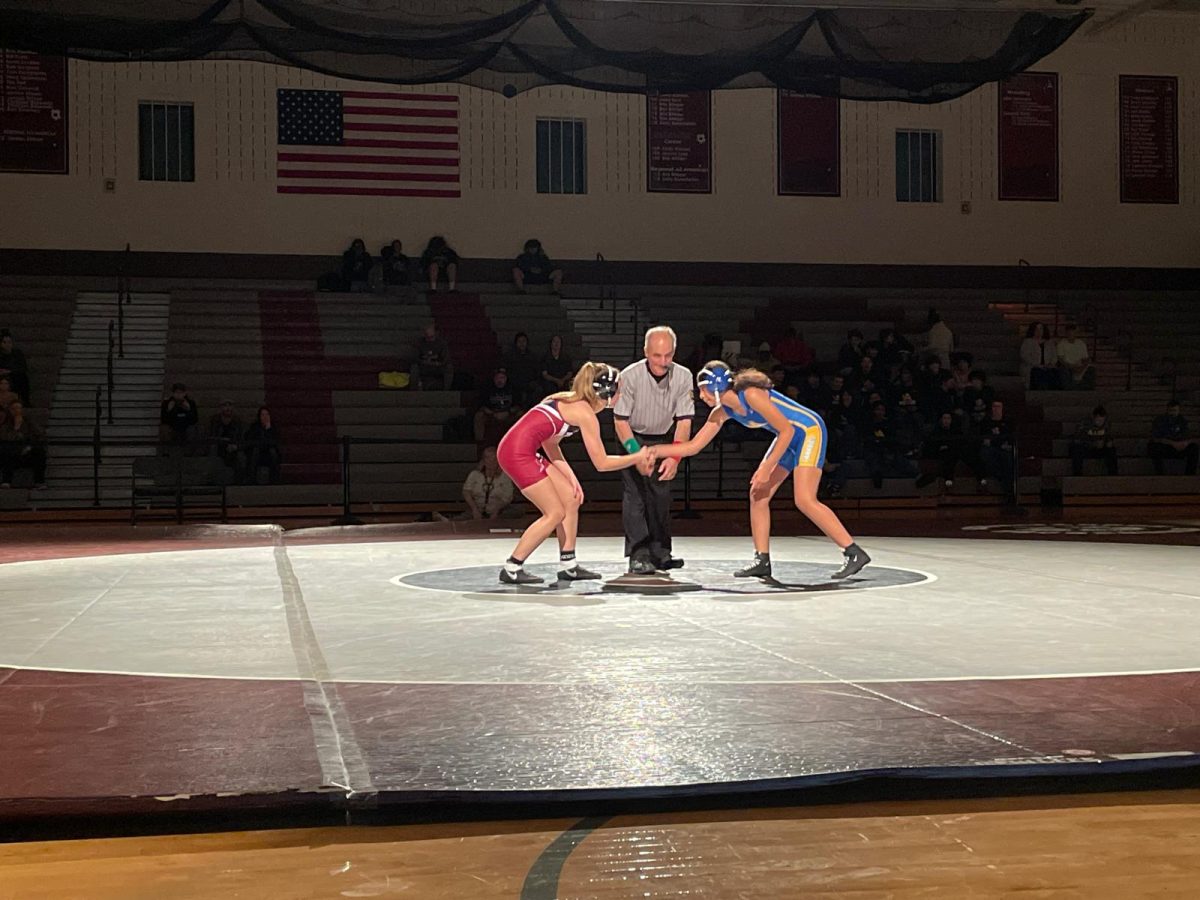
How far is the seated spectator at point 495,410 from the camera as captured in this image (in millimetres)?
15211

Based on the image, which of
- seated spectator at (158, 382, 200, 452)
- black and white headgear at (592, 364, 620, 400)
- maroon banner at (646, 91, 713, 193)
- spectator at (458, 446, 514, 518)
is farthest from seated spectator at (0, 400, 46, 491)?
maroon banner at (646, 91, 713, 193)

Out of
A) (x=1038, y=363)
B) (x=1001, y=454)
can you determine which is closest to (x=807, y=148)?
(x=1038, y=363)

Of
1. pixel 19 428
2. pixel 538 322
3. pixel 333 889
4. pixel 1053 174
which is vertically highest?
pixel 1053 174

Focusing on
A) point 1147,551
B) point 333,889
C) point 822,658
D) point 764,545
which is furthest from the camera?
point 1147,551

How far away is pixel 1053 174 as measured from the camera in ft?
72.0

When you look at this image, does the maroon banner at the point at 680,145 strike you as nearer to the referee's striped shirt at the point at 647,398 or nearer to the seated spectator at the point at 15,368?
the seated spectator at the point at 15,368

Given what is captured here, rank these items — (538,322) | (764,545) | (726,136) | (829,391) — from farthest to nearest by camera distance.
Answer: (726,136), (538,322), (829,391), (764,545)

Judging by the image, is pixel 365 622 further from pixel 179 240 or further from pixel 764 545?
pixel 179 240

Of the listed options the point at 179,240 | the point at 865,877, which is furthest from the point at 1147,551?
the point at 179,240

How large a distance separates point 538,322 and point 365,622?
1377 centimetres

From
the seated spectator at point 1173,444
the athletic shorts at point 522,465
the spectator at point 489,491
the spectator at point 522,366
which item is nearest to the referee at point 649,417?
the athletic shorts at point 522,465

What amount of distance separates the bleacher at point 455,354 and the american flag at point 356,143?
164 cm

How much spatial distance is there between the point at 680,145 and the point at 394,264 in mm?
5009

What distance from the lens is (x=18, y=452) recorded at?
45.5 feet
